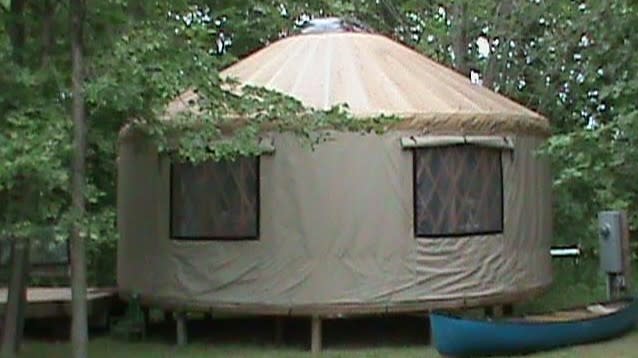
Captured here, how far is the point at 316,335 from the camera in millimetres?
8656

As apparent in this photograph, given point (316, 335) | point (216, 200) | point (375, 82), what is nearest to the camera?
point (316, 335)

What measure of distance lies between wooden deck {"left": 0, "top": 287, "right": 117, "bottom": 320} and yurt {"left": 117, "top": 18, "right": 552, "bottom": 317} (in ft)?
2.65

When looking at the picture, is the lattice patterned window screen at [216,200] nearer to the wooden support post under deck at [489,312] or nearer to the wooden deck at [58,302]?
the wooden deck at [58,302]

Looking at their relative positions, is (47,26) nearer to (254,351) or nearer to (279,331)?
(254,351)

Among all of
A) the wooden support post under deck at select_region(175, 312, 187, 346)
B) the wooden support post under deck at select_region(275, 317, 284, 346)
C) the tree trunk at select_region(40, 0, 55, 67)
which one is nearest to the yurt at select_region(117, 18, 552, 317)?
the wooden support post under deck at select_region(175, 312, 187, 346)

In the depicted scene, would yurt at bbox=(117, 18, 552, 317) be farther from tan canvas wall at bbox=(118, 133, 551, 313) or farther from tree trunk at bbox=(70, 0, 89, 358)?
tree trunk at bbox=(70, 0, 89, 358)

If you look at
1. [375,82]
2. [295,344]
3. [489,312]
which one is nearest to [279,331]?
[295,344]

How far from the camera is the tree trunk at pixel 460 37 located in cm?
1238

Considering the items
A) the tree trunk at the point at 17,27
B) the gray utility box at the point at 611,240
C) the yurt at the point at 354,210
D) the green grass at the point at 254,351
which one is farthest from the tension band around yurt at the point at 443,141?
the tree trunk at the point at 17,27

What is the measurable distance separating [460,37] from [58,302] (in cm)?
582

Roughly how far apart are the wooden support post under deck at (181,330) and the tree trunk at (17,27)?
114 inches

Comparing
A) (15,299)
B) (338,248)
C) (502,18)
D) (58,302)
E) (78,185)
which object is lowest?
(58,302)

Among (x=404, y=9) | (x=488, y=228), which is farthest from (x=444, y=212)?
(x=404, y=9)

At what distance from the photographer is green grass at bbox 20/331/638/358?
8047 mm
